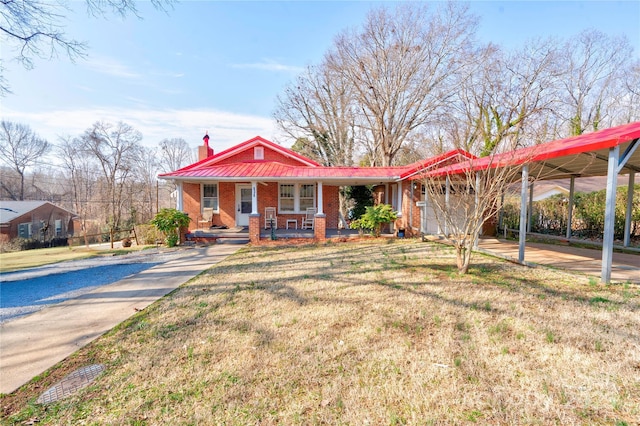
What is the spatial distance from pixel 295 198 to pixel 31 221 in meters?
27.2

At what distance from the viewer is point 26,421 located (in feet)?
8.11

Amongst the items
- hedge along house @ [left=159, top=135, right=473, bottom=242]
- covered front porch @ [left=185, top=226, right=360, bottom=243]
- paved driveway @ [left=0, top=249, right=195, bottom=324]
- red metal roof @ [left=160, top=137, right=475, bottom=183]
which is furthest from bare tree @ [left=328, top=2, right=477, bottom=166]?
paved driveway @ [left=0, top=249, right=195, bottom=324]

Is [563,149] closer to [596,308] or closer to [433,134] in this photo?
[596,308]

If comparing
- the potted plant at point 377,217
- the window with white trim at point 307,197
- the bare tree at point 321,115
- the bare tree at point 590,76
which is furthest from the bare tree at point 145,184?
the bare tree at point 590,76

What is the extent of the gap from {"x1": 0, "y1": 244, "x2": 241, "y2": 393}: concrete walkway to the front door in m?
7.57

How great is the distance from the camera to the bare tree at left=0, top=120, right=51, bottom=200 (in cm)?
3400

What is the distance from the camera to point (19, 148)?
3509 centimetres

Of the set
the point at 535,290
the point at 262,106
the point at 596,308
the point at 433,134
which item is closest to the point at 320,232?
the point at 535,290

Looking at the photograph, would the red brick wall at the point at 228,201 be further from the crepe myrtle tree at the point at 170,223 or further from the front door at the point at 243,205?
the crepe myrtle tree at the point at 170,223

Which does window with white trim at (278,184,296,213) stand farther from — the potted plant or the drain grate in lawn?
the drain grate in lawn

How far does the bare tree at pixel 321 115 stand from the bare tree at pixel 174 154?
771 inches

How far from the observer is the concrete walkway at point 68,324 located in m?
3.37

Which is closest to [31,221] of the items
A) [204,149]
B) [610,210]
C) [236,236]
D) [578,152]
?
[204,149]

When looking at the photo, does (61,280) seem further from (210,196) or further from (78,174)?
(78,174)
